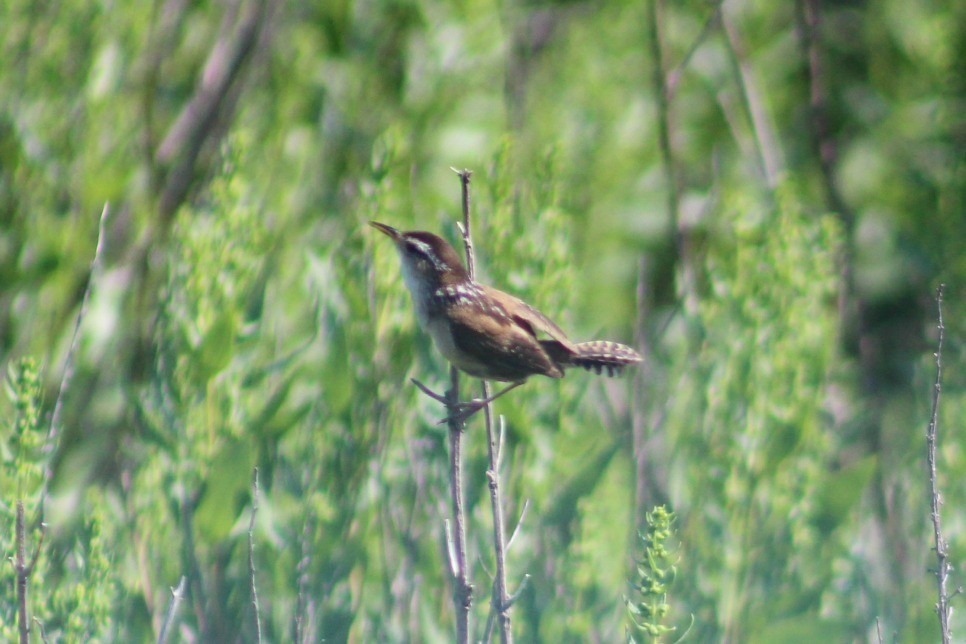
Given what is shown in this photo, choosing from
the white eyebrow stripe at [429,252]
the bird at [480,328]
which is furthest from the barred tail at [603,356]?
the white eyebrow stripe at [429,252]

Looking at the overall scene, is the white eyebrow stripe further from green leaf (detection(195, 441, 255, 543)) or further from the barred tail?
green leaf (detection(195, 441, 255, 543))

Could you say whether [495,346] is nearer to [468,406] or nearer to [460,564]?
[468,406]

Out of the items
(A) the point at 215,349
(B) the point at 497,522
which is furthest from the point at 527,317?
(A) the point at 215,349

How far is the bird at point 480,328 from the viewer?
0.96 meters

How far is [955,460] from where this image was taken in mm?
1321

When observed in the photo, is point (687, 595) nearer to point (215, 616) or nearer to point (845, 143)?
point (215, 616)

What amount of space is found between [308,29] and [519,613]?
3.30 ft

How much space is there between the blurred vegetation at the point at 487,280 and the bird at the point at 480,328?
13cm

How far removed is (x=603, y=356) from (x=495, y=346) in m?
0.11

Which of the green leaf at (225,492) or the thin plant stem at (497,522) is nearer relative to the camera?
the thin plant stem at (497,522)

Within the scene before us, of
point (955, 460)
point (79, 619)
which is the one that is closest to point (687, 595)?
point (955, 460)

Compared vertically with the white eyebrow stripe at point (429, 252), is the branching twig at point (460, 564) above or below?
below

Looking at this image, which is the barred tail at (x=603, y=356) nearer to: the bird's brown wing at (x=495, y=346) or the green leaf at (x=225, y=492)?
the bird's brown wing at (x=495, y=346)

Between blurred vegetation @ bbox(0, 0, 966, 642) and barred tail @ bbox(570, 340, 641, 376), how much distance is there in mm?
150
